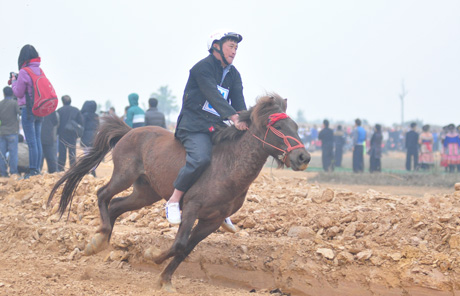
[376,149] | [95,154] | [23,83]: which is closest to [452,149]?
[376,149]

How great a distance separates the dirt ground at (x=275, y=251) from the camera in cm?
621

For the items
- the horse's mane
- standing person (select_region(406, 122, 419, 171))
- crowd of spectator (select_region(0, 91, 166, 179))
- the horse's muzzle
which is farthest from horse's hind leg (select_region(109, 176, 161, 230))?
standing person (select_region(406, 122, 419, 171))

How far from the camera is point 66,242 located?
26.2ft

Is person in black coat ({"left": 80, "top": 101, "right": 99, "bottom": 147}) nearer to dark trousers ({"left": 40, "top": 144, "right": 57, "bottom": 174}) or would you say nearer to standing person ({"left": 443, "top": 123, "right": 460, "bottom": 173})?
dark trousers ({"left": 40, "top": 144, "right": 57, "bottom": 174})

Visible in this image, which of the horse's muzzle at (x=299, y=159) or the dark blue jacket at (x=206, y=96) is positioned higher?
the dark blue jacket at (x=206, y=96)

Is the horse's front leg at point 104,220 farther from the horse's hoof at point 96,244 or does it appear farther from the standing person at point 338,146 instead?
the standing person at point 338,146

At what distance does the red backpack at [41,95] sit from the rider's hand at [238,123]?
5689 mm

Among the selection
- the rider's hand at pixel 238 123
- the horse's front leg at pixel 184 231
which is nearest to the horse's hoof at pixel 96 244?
the horse's front leg at pixel 184 231

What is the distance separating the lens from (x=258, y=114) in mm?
5723

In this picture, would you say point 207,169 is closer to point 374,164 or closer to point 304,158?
point 304,158

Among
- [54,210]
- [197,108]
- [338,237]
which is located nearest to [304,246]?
[338,237]

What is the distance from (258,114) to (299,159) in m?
0.78

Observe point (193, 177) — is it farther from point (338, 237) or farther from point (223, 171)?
point (338, 237)

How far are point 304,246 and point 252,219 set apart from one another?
1.36 metres
